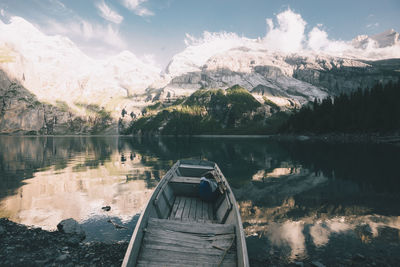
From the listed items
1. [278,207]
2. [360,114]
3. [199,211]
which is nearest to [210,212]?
[199,211]

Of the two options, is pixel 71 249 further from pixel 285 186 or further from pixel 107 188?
pixel 285 186

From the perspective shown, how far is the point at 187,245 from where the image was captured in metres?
9.01

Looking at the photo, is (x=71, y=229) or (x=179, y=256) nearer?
(x=179, y=256)

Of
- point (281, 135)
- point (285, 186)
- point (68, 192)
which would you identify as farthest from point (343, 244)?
point (281, 135)

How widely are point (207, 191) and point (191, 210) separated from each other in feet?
6.21

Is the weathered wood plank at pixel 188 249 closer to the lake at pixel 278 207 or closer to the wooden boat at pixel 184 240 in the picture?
the wooden boat at pixel 184 240

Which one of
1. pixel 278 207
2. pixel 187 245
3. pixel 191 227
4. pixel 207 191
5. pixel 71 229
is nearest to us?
pixel 187 245

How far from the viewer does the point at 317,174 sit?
3519cm

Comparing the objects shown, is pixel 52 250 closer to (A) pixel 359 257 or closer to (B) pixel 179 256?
(B) pixel 179 256

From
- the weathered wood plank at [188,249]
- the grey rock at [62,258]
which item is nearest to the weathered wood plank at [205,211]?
the weathered wood plank at [188,249]

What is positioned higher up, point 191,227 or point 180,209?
point 191,227

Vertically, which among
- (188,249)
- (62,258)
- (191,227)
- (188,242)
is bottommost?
(62,258)

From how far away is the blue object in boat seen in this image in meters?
16.0

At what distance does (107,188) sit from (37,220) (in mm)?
10283
